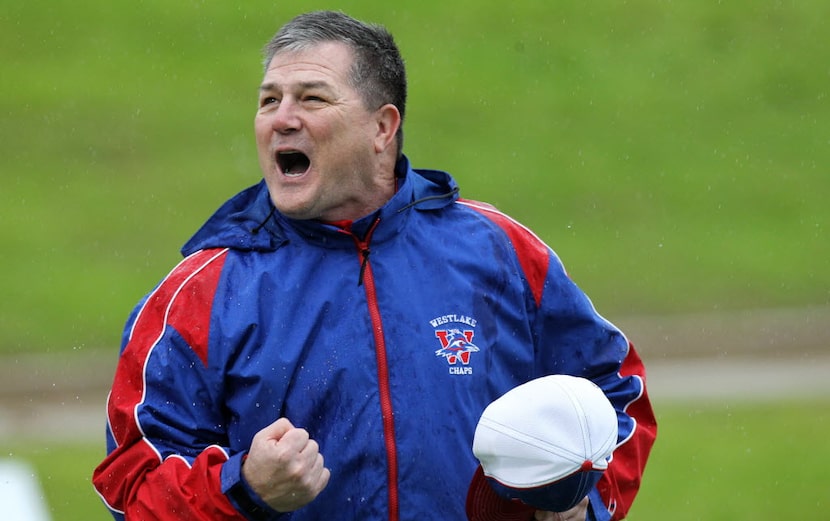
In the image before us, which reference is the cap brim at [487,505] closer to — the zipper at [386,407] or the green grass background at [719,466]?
the zipper at [386,407]

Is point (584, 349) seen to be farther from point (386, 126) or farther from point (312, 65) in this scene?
point (312, 65)

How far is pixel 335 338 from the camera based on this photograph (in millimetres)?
3928

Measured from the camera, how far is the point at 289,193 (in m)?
4.04

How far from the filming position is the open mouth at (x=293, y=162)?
13.5 ft

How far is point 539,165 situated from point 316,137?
12.1m

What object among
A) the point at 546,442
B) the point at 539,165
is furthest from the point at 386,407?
the point at 539,165

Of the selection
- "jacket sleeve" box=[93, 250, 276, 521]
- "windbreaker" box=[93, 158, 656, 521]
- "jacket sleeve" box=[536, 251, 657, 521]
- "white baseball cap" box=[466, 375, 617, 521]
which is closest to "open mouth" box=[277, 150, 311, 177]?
"windbreaker" box=[93, 158, 656, 521]

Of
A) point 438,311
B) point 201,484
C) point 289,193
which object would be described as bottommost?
point 201,484

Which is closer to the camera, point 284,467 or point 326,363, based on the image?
point 284,467

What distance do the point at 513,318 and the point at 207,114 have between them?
13.2 metres

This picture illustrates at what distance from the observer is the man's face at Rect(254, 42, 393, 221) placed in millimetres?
4062

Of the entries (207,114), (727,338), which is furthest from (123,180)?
(727,338)

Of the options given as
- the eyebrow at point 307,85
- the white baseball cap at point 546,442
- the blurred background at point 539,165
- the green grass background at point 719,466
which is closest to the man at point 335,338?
the eyebrow at point 307,85

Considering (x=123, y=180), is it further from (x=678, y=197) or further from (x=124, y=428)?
(x=124, y=428)
